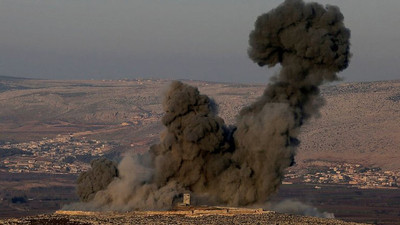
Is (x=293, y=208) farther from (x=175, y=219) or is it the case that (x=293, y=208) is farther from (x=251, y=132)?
(x=175, y=219)

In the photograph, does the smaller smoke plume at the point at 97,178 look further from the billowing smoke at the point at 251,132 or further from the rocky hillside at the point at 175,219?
the rocky hillside at the point at 175,219

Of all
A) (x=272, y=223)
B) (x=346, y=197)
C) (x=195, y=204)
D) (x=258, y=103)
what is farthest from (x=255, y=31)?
(x=346, y=197)

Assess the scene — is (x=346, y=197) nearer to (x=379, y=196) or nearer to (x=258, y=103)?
(x=379, y=196)

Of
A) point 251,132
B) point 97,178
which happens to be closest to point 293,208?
point 251,132

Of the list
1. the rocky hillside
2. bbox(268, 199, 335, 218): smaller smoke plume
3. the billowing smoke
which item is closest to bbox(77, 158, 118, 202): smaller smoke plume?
the billowing smoke

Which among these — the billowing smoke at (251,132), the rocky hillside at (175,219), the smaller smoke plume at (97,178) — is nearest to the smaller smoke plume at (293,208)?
the billowing smoke at (251,132)
